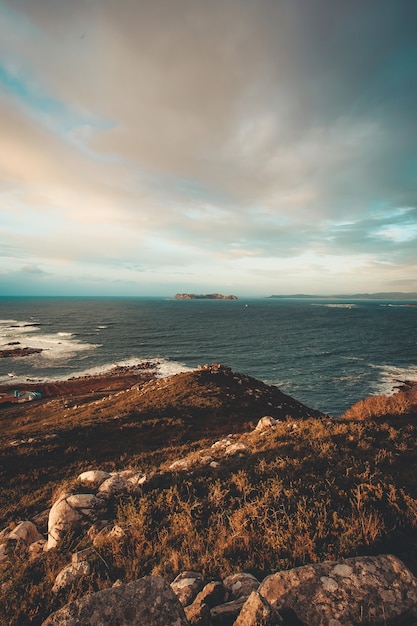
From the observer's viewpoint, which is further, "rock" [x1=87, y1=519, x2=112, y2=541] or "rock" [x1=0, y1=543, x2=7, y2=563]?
"rock" [x1=87, y1=519, x2=112, y2=541]

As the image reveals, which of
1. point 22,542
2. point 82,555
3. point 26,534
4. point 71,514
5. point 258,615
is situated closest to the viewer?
point 258,615

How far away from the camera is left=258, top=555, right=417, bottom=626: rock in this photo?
396cm

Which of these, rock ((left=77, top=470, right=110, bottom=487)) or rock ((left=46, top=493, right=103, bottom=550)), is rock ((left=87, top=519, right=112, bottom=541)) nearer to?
rock ((left=46, top=493, right=103, bottom=550))

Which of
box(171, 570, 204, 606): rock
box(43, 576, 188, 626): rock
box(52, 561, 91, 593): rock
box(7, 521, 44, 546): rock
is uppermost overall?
box(43, 576, 188, 626): rock

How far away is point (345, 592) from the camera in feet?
13.9

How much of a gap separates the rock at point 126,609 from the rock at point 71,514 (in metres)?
4.12

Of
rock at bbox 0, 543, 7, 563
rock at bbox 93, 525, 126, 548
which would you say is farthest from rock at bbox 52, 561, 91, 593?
rock at bbox 0, 543, 7, 563

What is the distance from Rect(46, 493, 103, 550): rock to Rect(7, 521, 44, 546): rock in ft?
1.68

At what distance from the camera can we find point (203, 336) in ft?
300

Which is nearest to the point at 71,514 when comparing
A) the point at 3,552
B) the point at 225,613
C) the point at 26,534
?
the point at 26,534

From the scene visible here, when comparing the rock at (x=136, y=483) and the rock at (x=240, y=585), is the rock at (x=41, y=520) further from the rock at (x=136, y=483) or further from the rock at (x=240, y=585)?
the rock at (x=240, y=585)

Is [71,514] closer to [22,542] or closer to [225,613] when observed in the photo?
[22,542]

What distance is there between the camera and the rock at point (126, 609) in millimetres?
3582

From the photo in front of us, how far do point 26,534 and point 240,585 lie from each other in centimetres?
650
